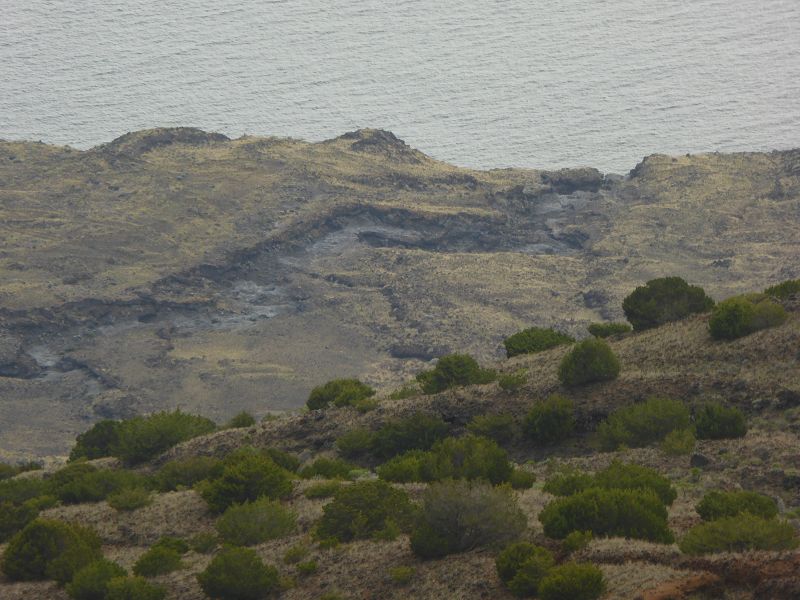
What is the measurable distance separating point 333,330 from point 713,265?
59.0 meters

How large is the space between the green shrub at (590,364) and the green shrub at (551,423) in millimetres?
1953

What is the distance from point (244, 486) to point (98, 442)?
1003 inches

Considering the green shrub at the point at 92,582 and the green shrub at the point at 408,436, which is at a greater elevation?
the green shrub at the point at 92,582

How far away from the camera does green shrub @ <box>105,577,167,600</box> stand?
25359mm

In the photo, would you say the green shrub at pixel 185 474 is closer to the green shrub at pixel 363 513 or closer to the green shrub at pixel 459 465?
the green shrub at pixel 459 465

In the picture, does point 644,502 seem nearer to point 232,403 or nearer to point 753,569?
point 753,569

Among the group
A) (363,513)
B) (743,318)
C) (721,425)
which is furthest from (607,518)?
(743,318)

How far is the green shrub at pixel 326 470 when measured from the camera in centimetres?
3950

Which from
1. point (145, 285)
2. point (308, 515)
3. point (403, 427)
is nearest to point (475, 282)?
point (145, 285)

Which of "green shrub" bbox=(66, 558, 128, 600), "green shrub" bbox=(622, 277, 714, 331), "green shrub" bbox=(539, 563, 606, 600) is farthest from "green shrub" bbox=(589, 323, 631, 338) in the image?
"green shrub" bbox=(539, 563, 606, 600)

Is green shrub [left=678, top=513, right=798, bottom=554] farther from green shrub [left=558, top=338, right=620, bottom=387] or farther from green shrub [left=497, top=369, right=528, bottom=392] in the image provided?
green shrub [left=497, top=369, right=528, bottom=392]

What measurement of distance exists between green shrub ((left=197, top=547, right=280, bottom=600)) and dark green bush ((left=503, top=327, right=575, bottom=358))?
3057cm

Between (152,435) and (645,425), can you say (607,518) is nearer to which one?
(645,425)

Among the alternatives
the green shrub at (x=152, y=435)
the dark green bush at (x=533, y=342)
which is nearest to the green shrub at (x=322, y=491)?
the green shrub at (x=152, y=435)
